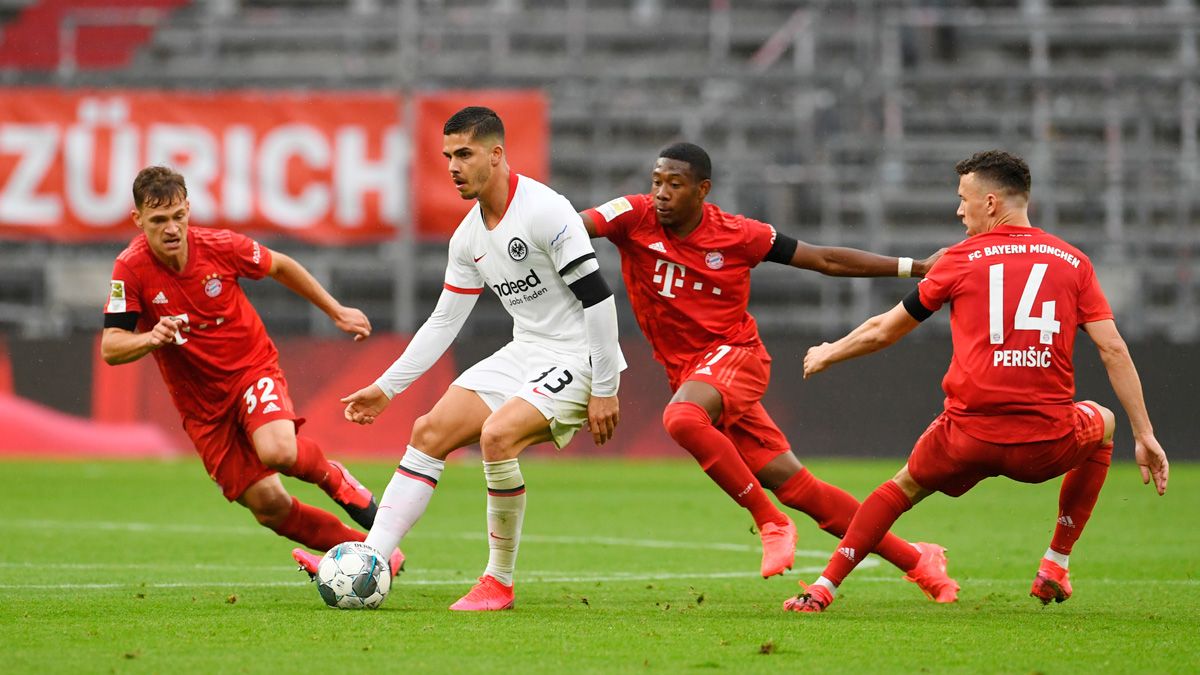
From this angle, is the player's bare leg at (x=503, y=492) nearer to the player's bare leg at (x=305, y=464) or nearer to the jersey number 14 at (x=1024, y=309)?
the player's bare leg at (x=305, y=464)

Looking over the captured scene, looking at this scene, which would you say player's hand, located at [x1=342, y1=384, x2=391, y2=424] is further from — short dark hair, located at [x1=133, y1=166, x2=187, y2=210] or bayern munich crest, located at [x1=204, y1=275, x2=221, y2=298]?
short dark hair, located at [x1=133, y1=166, x2=187, y2=210]

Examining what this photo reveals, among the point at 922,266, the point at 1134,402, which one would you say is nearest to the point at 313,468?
the point at 922,266

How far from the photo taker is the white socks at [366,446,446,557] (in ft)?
24.5

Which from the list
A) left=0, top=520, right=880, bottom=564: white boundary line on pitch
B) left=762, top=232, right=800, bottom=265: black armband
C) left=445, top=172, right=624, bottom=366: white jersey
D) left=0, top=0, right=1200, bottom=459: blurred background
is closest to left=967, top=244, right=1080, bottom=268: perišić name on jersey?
left=762, top=232, right=800, bottom=265: black armband

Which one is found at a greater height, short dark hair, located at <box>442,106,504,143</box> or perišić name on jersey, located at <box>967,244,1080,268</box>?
short dark hair, located at <box>442,106,504,143</box>

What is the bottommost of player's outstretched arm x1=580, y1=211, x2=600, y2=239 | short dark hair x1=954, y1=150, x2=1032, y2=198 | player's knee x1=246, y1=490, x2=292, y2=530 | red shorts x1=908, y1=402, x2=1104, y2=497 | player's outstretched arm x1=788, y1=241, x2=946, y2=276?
player's knee x1=246, y1=490, x2=292, y2=530

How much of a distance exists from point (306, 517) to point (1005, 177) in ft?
12.7

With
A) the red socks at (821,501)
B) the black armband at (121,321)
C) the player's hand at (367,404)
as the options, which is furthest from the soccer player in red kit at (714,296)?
the black armband at (121,321)

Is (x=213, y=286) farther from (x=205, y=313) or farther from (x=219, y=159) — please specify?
(x=219, y=159)

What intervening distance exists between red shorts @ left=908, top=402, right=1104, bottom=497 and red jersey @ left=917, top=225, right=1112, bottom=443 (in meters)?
0.05

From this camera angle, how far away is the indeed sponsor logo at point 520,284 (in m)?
7.53

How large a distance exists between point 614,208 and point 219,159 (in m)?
12.2

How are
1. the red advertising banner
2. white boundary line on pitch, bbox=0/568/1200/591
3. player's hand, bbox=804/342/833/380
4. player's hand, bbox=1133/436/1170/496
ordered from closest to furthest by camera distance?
player's hand, bbox=1133/436/1170/496, player's hand, bbox=804/342/833/380, white boundary line on pitch, bbox=0/568/1200/591, the red advertising banner

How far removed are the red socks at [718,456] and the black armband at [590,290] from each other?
761mm
